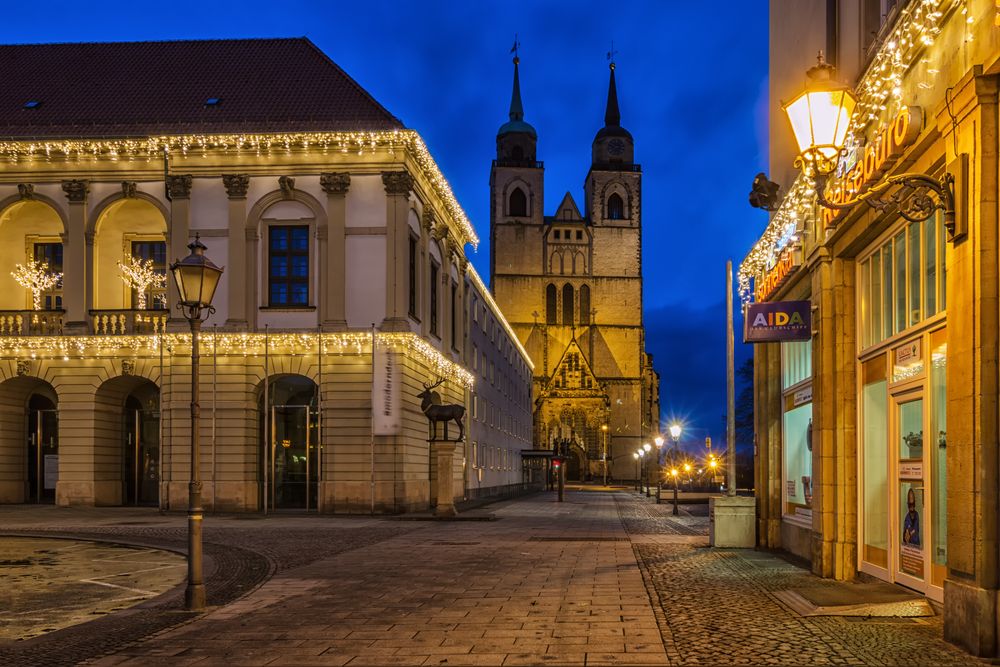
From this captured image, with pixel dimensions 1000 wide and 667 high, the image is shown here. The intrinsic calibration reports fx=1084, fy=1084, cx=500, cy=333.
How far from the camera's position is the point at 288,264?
3369 cm

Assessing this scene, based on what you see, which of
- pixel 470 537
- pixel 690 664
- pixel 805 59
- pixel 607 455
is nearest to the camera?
pixel 690 664

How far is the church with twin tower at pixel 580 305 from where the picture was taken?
105 metres

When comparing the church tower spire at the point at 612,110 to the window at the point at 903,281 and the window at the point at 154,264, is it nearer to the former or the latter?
the window at the point at 154,264

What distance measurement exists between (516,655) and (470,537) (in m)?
13.4

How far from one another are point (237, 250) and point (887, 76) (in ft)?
84.4

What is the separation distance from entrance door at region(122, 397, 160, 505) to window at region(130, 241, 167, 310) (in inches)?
131

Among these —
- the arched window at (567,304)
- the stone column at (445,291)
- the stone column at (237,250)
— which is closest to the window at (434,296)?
the stone column at (445,291)

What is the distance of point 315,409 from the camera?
109 feet

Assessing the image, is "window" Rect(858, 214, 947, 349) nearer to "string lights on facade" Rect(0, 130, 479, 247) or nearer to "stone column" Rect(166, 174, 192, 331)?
"string lights on facade" Rect(0, 130, 479, 247)

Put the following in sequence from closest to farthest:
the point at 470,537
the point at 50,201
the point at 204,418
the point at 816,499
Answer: the point at 816,499 → the point at 470,537 → the point at 204,418 → the point at 50,201

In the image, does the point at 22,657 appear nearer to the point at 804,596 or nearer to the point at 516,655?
the point at 516,655

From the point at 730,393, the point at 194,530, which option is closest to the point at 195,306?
the point at 194,530

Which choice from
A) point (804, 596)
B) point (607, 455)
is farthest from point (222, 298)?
point (607, 455)

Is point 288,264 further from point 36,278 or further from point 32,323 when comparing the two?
point 36,278
